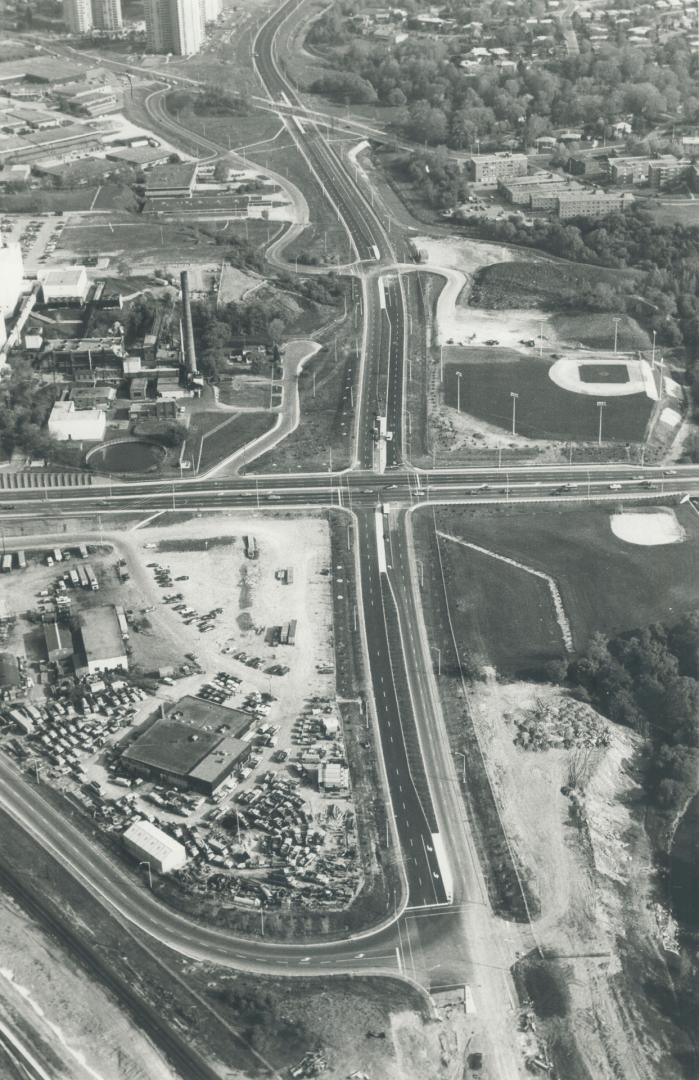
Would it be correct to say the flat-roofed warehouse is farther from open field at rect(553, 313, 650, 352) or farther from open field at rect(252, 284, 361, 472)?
open field at rect(553, 313, 650, 352)

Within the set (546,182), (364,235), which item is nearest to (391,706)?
(364,235)

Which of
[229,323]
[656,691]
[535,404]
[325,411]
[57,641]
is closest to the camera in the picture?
[656,691]

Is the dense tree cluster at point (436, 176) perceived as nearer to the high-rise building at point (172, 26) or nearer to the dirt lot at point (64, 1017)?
the high-rise building at point (172, 26)

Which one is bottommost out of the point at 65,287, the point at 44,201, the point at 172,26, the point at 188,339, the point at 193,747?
the point at 193,747

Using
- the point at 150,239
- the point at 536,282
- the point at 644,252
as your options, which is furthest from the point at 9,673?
the point at 644,252

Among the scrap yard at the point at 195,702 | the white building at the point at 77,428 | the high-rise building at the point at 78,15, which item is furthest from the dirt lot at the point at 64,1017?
the high-rise building at the point at 78,15

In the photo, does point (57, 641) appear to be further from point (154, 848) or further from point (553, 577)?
point (553, 577)
